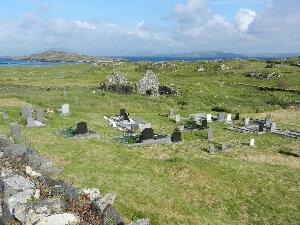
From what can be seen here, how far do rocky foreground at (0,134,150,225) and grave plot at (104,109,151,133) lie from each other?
21663mm

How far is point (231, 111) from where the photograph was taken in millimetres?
59156

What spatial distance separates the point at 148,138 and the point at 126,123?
8598 mm

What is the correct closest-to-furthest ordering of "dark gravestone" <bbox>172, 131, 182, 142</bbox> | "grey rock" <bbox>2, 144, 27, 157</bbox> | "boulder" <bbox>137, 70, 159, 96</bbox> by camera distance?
"grey rock" <bbox>2, 144, 27, 157</bbox> < "dark gravestone" <bbox>172, 131, 182, 142</bbox> < "boulder" <bbox>137, 70, 159, 96</bbox>

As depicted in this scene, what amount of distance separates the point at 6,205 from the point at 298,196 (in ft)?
58.7

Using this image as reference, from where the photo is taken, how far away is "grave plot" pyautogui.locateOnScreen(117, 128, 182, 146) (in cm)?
3559

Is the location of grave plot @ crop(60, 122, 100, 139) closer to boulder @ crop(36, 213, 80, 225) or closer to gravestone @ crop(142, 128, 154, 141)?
gravestone @ crop(142, 128, 154, 141)

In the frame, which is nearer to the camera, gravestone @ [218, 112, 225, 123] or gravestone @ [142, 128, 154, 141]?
gravestone @ [142, 128, 154, 141]

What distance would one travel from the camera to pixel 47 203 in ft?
51.1

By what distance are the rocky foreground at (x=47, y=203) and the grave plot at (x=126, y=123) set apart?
2166cm

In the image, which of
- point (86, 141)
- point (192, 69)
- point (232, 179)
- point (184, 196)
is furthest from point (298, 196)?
point (192, 69)

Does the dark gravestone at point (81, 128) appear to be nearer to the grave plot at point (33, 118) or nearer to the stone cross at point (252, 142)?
the grave plot at point (33, 118)

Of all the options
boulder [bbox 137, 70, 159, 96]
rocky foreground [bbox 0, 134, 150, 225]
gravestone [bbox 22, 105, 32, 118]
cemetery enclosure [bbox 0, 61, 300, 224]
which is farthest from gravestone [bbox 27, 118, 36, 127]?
boulder [bbox 137, 70, 159, 96]

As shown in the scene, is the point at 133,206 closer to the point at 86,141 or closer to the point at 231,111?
the point at 86,141

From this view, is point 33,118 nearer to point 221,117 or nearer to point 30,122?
point 30,122
